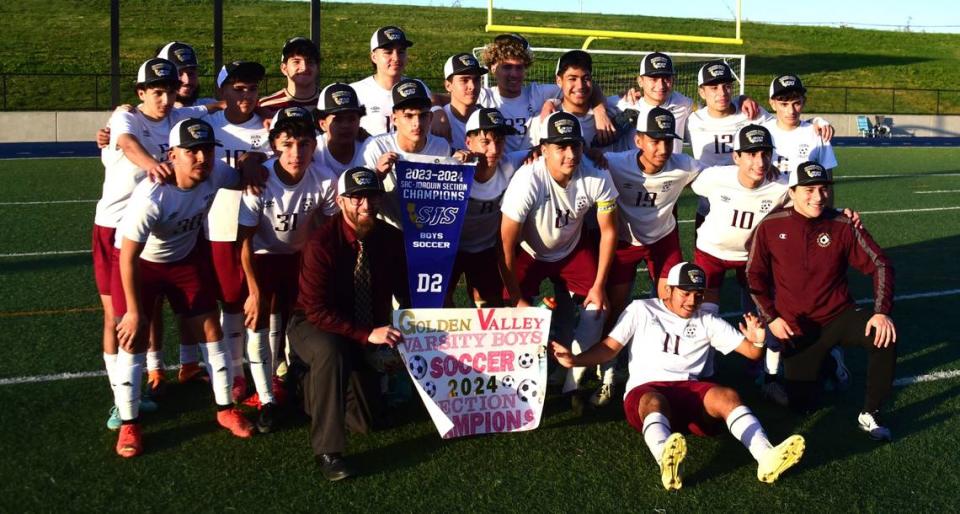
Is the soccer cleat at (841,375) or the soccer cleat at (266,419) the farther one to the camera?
the soccer cleat at (841,375)

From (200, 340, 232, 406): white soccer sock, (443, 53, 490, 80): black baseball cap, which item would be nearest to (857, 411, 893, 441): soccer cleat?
(443, 53, 490, 80): black baseball cap

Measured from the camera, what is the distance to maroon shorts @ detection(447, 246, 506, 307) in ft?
21.9

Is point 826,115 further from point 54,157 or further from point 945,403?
point 945,403

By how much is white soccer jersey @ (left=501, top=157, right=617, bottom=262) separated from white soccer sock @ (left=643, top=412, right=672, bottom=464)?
5.07 feet

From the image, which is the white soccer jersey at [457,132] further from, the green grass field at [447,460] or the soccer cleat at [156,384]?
the soccer cleat at [156,384]

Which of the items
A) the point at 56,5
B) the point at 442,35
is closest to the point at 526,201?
the point at 442,35

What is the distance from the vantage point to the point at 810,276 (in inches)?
249

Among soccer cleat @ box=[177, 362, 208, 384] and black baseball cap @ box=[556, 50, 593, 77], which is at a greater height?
black baseball cap @ box=[556, 50, 593, 77]

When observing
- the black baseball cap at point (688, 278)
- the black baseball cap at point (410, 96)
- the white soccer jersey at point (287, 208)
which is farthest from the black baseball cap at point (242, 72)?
the black baseball cap at point (688, 278)

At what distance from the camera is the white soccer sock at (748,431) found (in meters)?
5.06

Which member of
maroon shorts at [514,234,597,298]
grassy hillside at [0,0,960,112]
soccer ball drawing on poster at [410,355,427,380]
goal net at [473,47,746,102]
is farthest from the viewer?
grassy hillside at [0,0,960,112]

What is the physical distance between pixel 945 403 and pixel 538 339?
109 inches

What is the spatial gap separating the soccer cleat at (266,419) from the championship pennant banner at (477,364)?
920mm

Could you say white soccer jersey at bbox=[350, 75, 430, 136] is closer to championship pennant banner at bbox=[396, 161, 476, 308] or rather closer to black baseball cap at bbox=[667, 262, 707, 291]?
championship pennant banner at bbox=[396, 161, 476, 308]
